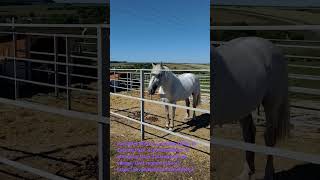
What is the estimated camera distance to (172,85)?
9.80 ft

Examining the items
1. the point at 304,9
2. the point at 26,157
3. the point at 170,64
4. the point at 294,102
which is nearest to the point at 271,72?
the point at 304,9

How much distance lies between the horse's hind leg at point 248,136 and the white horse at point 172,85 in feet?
1.24

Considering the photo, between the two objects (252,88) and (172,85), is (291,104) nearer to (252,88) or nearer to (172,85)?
(252,88)

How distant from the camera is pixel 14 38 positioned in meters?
3.86

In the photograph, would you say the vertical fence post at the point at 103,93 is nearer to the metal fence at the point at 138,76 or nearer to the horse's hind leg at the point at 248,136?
the metal fence at the point at 138,76

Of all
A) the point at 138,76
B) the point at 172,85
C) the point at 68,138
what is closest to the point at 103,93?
the point at 138,76

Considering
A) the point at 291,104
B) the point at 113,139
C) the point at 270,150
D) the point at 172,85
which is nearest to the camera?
the point at 270,150

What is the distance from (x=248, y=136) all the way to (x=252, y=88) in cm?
42

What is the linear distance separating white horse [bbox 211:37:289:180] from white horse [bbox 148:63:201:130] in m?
0.21

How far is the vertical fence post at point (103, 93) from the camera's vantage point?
186cm

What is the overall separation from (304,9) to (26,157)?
2844 millimetres

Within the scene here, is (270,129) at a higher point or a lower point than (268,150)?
lower

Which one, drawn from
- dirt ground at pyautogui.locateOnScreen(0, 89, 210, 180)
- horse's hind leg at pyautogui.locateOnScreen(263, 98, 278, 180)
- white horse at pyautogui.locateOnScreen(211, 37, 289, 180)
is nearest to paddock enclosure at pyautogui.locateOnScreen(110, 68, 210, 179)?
dirt ground at pyautogui.locateOnScreen(0, 89, 210, 180)

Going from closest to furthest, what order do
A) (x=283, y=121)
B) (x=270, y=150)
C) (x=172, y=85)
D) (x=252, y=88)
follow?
(x=270, y=150) < (x=252, y=88) < (x=283, y=121) < (x=172, y=85)
